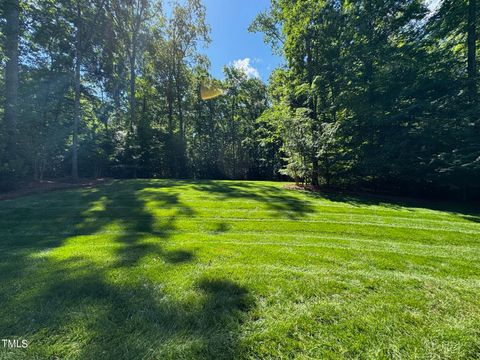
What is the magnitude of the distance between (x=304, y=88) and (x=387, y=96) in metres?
3.70

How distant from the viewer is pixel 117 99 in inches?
854

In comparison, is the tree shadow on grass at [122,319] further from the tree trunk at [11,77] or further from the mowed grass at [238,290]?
the tree trunk at [11,77]

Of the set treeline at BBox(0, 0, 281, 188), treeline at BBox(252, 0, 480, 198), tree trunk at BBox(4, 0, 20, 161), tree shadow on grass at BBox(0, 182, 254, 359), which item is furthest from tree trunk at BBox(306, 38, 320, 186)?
tree trunk at BBox(4, 0, 20, 161)

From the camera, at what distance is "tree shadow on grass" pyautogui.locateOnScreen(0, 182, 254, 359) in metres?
1.66

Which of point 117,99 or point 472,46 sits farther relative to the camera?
point 117,99

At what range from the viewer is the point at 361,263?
3.13 m

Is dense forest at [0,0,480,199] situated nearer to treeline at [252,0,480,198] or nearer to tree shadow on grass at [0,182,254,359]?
treeline at [252,0,480,198]

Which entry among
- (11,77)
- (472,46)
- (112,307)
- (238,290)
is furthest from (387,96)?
(11,77)

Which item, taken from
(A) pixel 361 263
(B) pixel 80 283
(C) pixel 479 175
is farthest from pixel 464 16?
(B) pixel 80 283

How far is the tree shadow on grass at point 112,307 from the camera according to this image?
5.44 feet

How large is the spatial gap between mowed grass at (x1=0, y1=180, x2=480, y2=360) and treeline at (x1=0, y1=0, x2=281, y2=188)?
29.0ft

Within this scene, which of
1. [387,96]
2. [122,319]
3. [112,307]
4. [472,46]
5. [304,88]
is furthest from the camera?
[304,88]

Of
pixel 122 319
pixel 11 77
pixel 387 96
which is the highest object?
pixel 11 77

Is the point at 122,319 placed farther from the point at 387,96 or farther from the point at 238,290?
the point at 387,96
